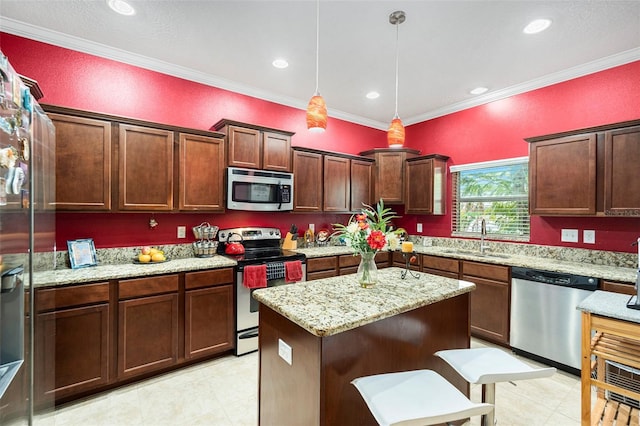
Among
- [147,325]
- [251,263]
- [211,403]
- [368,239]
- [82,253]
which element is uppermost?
[368,239]

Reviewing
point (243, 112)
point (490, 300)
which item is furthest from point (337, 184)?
point (490, 300)

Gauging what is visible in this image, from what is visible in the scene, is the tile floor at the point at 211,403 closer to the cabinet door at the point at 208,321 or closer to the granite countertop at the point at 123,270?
the cabinet door at the point at 208,321

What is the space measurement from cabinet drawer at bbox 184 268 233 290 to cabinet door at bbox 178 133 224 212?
71 centimetres

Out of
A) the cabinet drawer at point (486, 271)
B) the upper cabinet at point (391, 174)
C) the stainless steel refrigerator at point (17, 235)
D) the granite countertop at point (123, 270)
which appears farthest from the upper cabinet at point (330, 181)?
the stainless steel refrigerator at point (17, 235)

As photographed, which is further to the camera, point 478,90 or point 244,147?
point 478,90

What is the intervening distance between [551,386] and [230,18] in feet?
13.4

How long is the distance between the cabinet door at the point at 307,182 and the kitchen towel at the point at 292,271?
2.75 feet

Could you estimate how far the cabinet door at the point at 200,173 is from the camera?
297 cm

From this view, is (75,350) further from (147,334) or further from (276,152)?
(276,152)

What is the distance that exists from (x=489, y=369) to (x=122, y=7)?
11.1 feet

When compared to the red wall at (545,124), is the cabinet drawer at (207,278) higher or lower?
lower

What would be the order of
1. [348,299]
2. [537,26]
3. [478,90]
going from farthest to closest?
[478,90] → [537,26] → [348,299]

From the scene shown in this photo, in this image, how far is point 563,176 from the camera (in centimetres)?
295

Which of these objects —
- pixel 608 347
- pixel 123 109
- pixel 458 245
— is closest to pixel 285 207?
pixel 123 109
